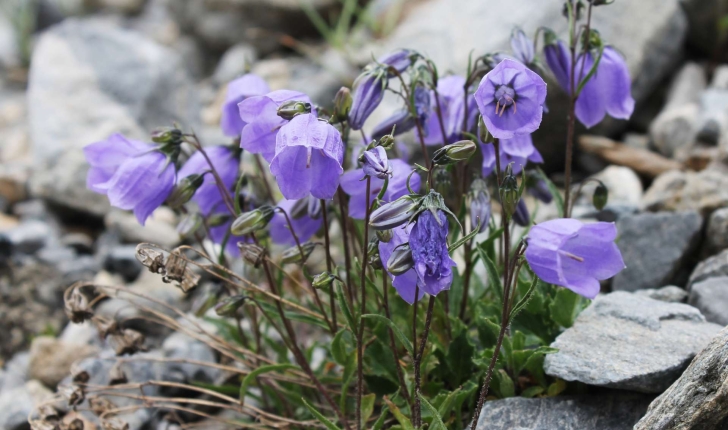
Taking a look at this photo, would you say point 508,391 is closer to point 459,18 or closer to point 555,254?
point 555,254

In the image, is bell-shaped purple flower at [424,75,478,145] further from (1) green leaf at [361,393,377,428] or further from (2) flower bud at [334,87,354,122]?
(1) green leaf at [361,393,377,428]

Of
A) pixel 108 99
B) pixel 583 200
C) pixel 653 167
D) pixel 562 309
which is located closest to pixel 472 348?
pixel 562 309

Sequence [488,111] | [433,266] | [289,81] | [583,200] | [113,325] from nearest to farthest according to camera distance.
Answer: [433,266]
[488,111]
[113,325]
[583,200]
[289,81]

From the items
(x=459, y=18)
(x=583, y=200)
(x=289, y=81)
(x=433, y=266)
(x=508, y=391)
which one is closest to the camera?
(x=433, y=266)

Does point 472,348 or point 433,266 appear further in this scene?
point 472,348

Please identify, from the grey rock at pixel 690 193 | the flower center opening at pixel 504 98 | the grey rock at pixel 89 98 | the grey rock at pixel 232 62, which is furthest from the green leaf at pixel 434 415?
the grey rock at pixel 232 62

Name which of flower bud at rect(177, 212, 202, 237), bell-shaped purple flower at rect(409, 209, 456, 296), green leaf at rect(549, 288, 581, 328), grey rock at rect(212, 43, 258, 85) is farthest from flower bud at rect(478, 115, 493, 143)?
grey rock at rect(212, 43, 258, 85)

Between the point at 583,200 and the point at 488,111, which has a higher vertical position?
the point at 488,111
